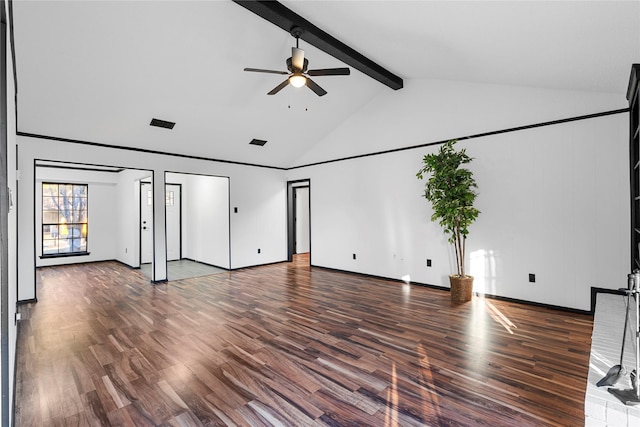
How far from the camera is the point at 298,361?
8.96 feet

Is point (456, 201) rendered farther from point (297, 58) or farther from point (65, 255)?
point (65, 255)

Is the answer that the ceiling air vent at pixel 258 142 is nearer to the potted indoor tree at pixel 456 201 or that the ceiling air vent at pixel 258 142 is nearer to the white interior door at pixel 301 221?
the white interior door at pixel 301 221

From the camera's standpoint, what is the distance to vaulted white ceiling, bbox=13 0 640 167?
2.74m

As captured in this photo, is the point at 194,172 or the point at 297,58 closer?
the point at 297,58

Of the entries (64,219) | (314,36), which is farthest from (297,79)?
(64,219)

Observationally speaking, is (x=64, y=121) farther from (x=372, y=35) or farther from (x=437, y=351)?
(x=437, y=351)

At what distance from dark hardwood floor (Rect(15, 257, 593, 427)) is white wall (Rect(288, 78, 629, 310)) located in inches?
23.3

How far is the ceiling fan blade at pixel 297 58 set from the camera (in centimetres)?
339

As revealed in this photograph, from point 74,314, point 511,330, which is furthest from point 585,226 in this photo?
point 74,314

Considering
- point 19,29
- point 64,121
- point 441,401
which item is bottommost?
point 441,401

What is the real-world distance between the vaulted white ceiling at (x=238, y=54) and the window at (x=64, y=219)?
374cm

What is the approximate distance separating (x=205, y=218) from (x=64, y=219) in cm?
345

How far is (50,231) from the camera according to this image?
7598mm

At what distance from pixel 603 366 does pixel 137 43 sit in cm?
502
